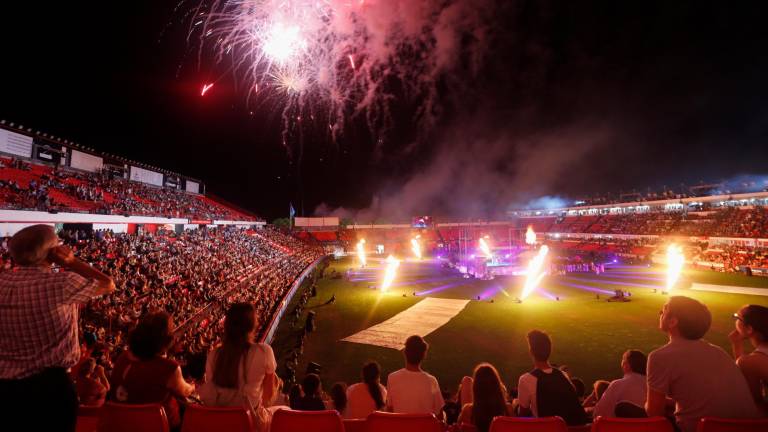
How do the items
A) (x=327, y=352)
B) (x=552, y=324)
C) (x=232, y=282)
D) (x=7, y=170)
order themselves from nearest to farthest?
(x=327, y=352) < (x=552, y=324) < (x=7, y=170) < (x=232, y=282)

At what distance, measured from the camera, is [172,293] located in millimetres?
17422

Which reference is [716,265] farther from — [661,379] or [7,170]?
[7,170]

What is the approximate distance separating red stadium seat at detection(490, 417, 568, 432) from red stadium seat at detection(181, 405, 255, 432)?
2.05 m

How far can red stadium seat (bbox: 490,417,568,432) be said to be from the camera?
2.86 metres

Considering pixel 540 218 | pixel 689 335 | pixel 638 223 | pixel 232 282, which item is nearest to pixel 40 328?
pixel 689 335

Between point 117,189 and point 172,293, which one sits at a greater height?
point 117,189

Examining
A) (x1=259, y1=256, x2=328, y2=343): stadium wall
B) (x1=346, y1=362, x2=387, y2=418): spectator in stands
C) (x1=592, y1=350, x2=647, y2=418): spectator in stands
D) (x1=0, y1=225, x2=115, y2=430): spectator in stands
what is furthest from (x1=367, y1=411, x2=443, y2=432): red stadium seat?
(x1=259, y1=256, x2=328, y2=343): stadium wall

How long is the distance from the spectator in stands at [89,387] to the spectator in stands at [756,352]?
7.00m

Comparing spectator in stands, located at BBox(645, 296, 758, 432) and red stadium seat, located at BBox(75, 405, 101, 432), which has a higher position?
spectator in stands, located at BBox(645, 296, 758, 432)

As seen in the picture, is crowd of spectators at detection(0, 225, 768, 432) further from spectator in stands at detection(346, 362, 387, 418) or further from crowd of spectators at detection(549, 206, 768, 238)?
crowd of spectators at detection(549, 206, 768, 238)

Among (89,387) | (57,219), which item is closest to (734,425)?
(89,387)

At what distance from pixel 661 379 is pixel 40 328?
468 centimetres

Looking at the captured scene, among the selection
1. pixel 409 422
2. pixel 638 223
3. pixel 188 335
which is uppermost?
pixel 638 223

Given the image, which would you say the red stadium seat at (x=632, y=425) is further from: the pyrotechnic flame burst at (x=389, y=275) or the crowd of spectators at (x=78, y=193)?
the pyrotechnic flame burst at (x=389, y=275)
